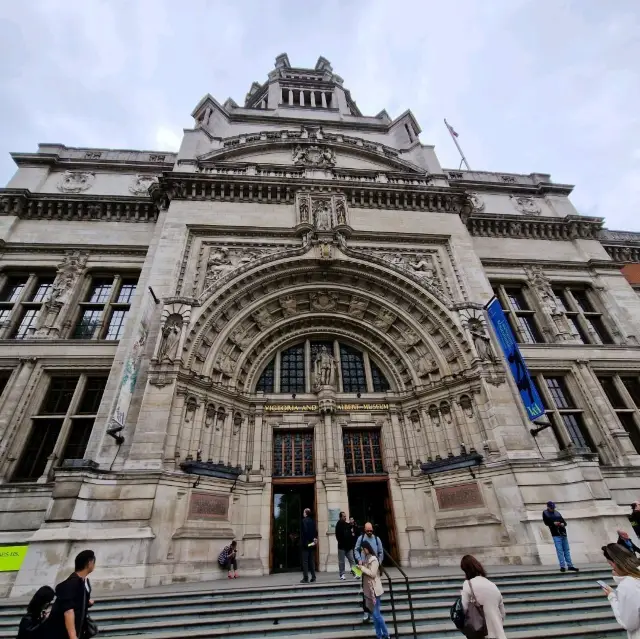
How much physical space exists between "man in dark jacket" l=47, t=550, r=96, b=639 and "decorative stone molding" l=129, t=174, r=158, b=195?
19565mm

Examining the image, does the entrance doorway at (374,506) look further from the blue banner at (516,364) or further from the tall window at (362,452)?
the blue banner at (516,364)

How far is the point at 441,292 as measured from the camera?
1566 centimetres

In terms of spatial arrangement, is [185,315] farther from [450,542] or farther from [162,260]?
[450,542]

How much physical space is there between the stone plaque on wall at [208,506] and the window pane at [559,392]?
1375 centimetres

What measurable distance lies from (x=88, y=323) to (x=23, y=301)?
2910mm

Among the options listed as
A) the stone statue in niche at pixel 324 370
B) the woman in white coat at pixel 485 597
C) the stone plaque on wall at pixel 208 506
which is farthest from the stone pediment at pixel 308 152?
the woman in white coat at pixel 485 597

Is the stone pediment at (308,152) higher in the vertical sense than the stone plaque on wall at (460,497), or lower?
higher

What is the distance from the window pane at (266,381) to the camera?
15.3 m

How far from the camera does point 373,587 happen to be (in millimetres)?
5812

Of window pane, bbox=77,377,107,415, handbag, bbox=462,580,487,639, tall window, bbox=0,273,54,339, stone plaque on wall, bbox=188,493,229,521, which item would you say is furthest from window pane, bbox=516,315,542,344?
tall window, bbox=0,273,54,339

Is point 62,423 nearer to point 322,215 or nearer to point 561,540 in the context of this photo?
point 322,215

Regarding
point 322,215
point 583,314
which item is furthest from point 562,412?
point 322,215

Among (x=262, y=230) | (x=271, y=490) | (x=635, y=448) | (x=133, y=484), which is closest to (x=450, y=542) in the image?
(x=271, y=490)

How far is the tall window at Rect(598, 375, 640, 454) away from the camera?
14749 millimetres
